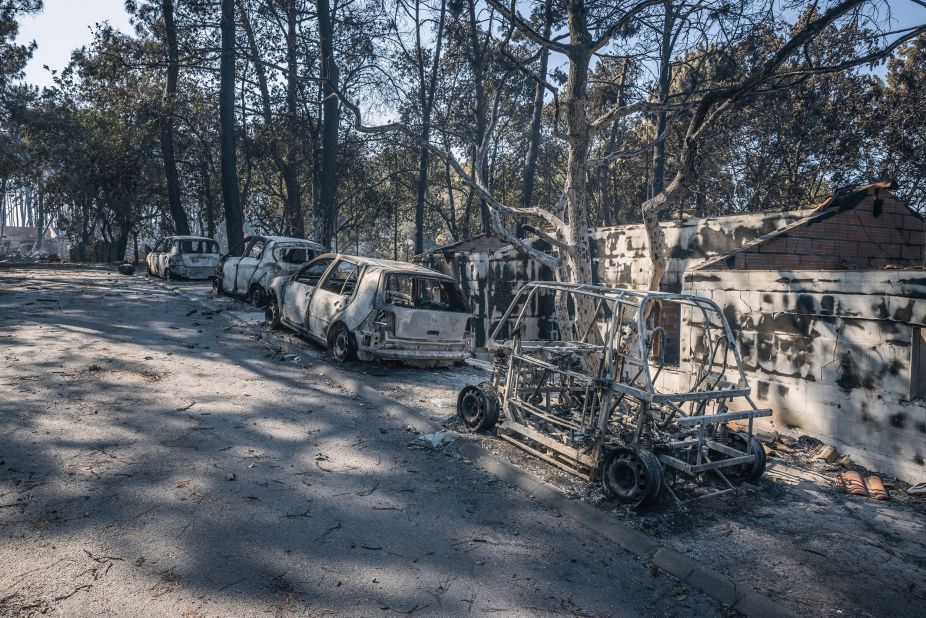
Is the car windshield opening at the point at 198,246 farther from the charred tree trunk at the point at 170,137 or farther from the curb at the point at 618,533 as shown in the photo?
the curb at the point at 618,533

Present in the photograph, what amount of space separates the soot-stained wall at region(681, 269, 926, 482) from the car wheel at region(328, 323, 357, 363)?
5195 millimetres

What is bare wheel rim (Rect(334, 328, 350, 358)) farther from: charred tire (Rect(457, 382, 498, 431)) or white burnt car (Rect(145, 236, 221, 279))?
white burnt car (Rect(145, 236, 221, 279))

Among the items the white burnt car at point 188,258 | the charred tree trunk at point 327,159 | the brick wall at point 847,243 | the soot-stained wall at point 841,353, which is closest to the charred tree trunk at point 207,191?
the white burnt car at point 188,258

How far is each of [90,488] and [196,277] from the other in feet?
55.3

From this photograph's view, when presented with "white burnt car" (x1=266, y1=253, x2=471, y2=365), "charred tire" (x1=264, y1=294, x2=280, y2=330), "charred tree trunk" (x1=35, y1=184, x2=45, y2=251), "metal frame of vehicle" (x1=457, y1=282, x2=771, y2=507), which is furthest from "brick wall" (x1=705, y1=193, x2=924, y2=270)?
"charred tree trunk" (x1=35, y1=184, x2=45, y2=251)

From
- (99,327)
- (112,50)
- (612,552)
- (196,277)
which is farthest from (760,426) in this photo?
(112,50)

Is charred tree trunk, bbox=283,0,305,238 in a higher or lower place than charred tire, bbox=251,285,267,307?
higher

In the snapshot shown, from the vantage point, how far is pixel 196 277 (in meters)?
20.0

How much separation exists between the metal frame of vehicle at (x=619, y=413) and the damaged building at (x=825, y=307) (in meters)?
1.31

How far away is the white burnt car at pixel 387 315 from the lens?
8.85 metres

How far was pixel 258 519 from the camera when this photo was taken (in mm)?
4215

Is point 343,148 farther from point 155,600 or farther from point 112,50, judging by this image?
point 155,600

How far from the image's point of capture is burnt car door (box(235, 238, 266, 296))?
13984mm

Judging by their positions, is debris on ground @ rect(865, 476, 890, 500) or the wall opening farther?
the wall opening
